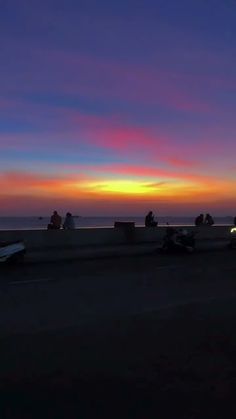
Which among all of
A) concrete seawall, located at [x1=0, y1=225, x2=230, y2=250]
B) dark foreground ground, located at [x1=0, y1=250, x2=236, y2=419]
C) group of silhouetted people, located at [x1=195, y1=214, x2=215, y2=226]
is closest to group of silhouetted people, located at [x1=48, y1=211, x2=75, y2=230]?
concrete seawall, located at [x1=0, y1=225, x2=230, y2=250]

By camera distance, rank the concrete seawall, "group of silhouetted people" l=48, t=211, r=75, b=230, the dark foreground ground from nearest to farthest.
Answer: the dark foreground ground < the concrete seawall < "group of silhouetted people" l=48, t=211, r=75, b=230

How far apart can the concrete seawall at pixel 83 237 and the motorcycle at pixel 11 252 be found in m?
6.32

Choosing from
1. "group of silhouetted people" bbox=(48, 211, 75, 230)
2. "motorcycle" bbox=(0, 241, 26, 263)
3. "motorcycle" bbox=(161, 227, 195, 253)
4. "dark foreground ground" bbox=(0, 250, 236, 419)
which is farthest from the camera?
"group of silhouetted people" bbox=(48, 211, 75, 230)

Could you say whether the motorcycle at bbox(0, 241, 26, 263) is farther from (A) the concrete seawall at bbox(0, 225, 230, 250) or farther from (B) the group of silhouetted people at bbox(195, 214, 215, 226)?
(B) the group of silhouetted people at bbox(195, 214, 215, 226)

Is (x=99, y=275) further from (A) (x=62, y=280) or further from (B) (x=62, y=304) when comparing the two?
(B) (x=62, y=304)

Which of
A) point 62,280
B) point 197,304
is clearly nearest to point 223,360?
point 197,304

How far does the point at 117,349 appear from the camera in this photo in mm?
7125

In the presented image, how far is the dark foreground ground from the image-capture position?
5270 mm

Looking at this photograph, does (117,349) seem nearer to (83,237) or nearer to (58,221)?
(83,237)

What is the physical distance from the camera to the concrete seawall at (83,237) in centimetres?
2578

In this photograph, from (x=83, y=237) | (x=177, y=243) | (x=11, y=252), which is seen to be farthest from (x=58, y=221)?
(x=11, y=252)

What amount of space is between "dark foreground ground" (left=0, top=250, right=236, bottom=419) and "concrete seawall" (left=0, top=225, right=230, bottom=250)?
11.7 metres

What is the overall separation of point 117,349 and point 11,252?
1161 centimetres

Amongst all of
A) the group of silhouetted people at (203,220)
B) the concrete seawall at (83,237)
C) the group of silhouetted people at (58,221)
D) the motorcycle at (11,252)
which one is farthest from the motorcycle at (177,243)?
the group of silhouetted people at (203,220)
